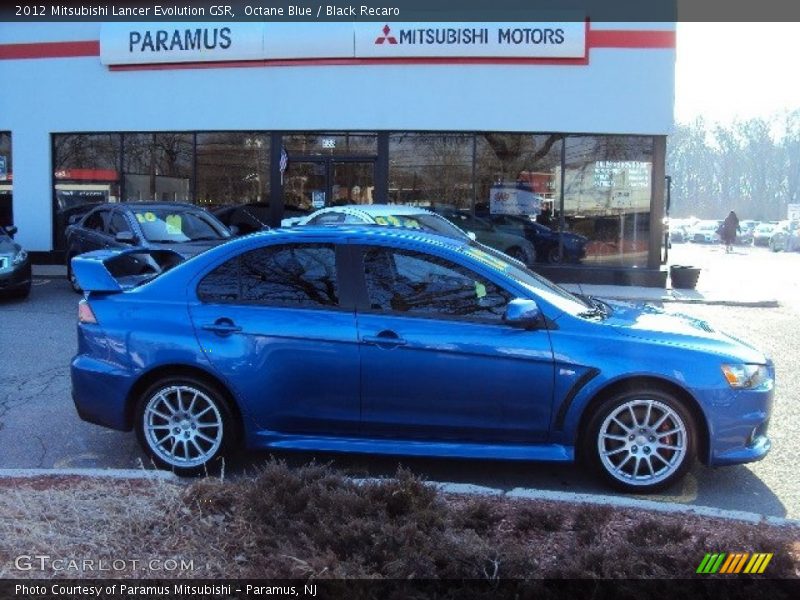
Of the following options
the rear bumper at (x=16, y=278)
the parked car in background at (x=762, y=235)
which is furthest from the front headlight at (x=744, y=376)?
the parked car in background at (x=762, y=235)

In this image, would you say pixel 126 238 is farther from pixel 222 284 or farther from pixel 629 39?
pixel 629 39

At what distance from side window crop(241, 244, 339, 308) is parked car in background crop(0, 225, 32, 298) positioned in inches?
355

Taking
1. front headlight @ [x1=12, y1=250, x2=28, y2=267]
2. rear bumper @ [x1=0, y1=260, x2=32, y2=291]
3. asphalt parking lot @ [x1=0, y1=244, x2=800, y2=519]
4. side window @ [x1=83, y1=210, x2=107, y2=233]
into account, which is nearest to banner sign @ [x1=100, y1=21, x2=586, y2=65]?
side window @ [x1=83, y1=210, x2=107, y2=233]

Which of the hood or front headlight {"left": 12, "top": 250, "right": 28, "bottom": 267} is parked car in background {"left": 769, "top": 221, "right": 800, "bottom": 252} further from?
the hood

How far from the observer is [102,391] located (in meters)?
5.34

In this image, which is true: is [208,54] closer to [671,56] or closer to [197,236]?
[197,236]

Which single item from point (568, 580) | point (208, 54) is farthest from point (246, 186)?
point (568, 580)

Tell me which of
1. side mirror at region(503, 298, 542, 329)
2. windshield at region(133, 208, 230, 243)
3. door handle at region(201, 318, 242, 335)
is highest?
windshield at region(133, 208, 230, 243)

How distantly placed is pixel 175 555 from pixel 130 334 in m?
2.09

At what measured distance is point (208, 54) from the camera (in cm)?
1722

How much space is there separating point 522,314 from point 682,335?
1032 mm

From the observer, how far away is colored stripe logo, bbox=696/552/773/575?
132 inches

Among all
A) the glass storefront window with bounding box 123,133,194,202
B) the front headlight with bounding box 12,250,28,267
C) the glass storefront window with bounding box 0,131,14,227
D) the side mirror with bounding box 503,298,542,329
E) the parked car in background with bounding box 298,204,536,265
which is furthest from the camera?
the glass storefront window with bounding box 0,131,14,227

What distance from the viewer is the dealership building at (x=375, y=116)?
16.3m
